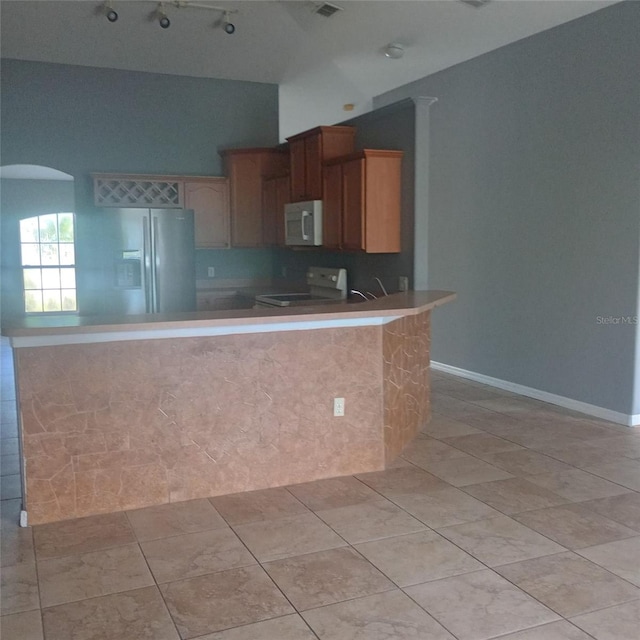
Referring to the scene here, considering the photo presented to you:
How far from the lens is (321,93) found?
7410mm

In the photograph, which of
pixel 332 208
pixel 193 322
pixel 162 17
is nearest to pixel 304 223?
pixel 332 208

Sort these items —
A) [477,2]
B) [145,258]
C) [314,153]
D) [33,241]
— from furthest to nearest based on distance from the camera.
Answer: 1. [33,241]
2. [145,258]
3. [314,153]
4. [477,2]

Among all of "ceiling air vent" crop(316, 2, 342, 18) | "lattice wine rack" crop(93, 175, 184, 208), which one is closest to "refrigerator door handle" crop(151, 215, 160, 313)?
"lattice wine rack" crop(93, 175, 184, 208)

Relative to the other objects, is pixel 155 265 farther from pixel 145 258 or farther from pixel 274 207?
pixel 274 207

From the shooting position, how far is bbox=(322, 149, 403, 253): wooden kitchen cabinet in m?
5.09

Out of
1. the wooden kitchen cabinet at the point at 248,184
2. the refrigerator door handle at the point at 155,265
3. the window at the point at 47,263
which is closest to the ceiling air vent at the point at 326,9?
the wooden kitchen cabinet at the point at 248,184

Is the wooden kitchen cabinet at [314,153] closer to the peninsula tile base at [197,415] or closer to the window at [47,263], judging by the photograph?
the peninsula tile base at [197,415]

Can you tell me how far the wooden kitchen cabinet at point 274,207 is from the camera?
661 centimetres

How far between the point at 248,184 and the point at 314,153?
1227 millimetres

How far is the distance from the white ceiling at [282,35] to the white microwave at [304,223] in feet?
4.61

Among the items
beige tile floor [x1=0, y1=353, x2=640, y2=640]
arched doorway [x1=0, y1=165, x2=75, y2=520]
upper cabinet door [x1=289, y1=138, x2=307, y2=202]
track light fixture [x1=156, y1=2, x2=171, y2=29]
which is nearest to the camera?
beige tile floor [x1=0, y1=353, x2=640, y2=640]

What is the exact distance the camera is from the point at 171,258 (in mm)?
6309

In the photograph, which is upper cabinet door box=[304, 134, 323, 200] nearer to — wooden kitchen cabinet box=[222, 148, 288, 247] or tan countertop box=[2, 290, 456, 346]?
wooden kitchen cabinet box=[222, 148, 288, 247]

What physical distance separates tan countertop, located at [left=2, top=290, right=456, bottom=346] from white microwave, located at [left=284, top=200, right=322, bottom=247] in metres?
1.91
